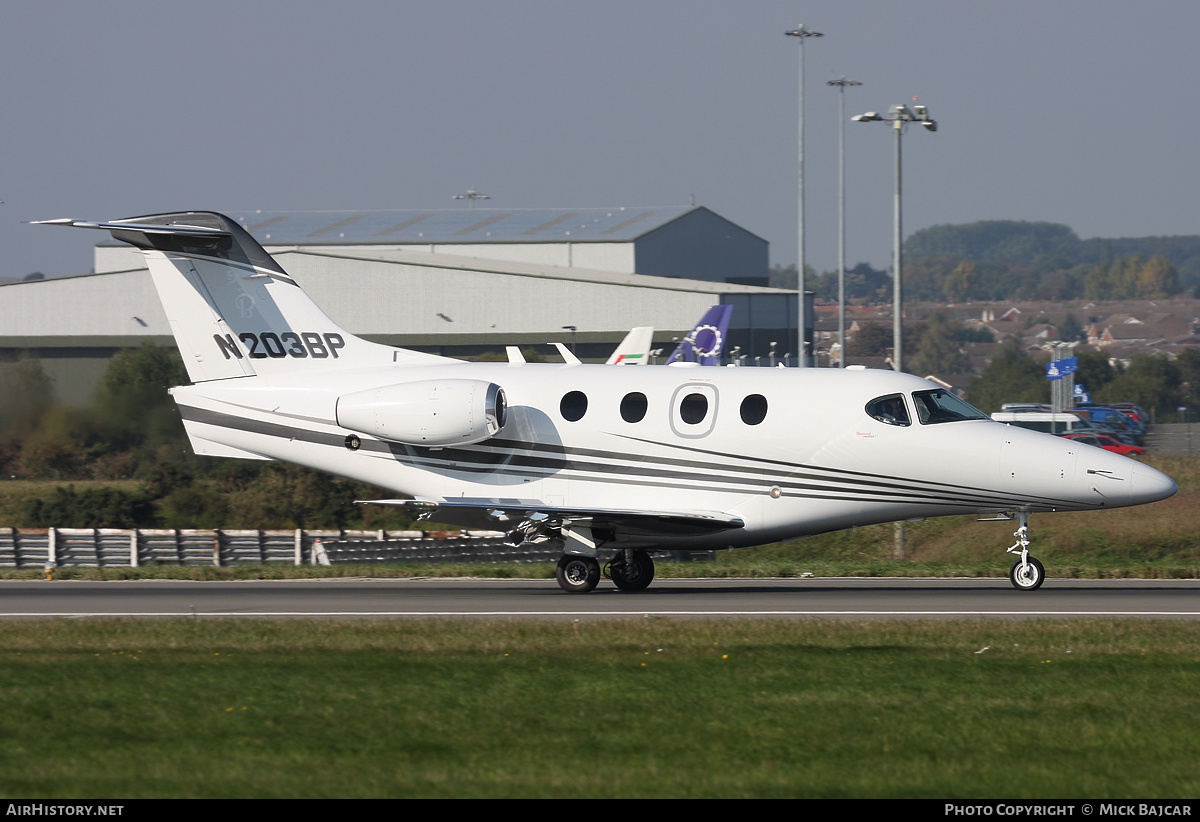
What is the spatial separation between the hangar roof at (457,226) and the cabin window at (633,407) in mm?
62471

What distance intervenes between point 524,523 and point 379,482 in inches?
113

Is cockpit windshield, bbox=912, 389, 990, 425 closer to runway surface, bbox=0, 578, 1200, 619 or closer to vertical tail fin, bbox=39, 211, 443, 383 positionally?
runway surface, bbox=0, 578, 1200, 619

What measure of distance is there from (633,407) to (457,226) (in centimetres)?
7020

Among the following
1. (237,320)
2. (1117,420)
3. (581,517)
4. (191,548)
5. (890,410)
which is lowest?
(1117,420)

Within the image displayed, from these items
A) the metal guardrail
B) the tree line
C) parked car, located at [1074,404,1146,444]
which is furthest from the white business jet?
parked car, located at [1074,404,1146,444]

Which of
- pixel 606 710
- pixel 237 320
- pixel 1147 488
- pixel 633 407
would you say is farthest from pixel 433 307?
pixel 606 710

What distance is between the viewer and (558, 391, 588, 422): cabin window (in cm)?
2144

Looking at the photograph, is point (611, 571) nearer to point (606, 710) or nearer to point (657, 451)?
point (657, 451)

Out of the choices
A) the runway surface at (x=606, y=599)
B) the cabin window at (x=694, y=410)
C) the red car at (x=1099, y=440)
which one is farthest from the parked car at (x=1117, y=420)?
the cabin window at (x=694, y=410)

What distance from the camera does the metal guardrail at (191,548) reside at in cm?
3170

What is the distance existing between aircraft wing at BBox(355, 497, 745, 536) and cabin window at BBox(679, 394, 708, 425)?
4.52 ft

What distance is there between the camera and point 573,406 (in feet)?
70.5

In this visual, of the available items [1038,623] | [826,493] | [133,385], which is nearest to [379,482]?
[826,493]

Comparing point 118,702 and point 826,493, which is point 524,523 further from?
point 118,702
